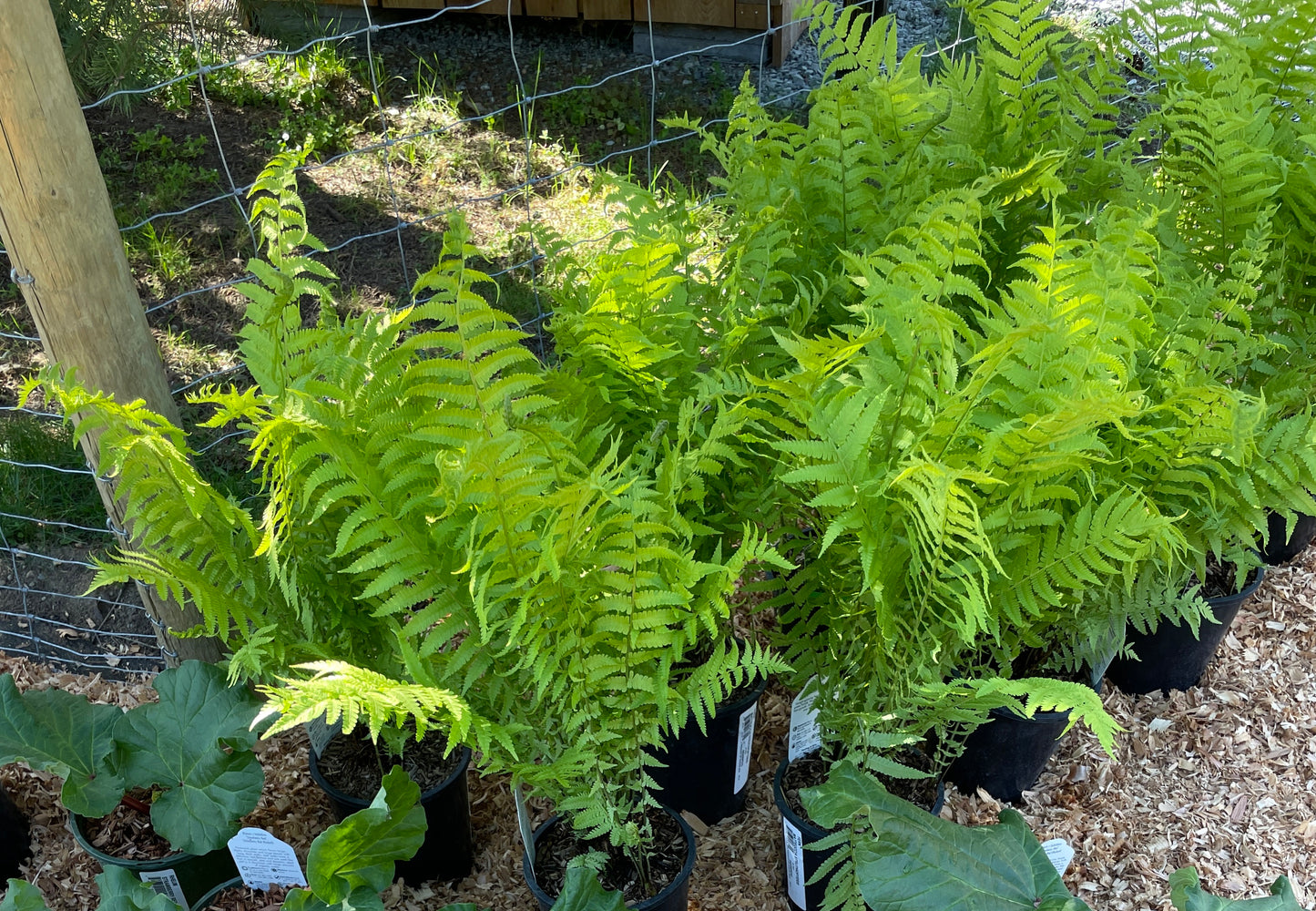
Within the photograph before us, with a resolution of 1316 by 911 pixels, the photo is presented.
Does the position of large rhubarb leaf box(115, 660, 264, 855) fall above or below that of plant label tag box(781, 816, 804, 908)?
above

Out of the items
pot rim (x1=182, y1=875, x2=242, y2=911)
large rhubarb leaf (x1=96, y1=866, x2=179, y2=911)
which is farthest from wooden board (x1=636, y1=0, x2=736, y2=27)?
large rhubarb leaf (x1=96, y1=866, x2=179, y2=911)

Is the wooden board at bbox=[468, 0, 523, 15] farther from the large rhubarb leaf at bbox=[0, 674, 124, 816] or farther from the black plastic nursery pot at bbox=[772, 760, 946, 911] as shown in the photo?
the black plastic nursery pot at bbox=[772, 760, 946, 911]

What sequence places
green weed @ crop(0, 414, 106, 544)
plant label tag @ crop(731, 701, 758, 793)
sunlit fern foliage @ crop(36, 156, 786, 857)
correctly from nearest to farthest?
sunlit fern foliage @ crop(36, 156, 786, 857) → plant label tag @ crop(731, 701, 758, 793) → green weed @ crop(0, 414, 106, 544)

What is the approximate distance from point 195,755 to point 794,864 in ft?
3.52

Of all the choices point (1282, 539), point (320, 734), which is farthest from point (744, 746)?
point (1282, 539)

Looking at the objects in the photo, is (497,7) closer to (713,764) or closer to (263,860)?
(713,764)

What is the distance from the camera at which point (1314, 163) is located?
206cm

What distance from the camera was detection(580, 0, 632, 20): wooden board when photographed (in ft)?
16.6

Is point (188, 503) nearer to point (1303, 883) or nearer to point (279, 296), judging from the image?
point (279, 296)

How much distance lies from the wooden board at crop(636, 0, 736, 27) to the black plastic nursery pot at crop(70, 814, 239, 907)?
4078mm

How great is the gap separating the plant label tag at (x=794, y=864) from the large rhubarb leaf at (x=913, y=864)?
8.7 inches

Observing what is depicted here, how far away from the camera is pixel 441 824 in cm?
191

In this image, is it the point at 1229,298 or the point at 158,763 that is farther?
the point at 1229,298

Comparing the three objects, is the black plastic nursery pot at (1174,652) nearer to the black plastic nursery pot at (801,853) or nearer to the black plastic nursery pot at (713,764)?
the black plastic nursery pot at (801,853)
